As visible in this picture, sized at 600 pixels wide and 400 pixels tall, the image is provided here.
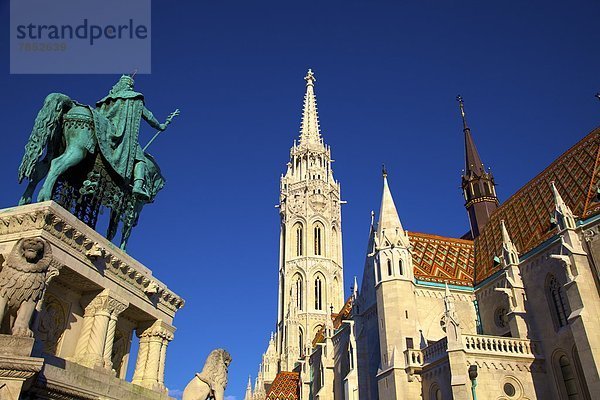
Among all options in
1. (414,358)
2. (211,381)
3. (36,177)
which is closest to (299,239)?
(414,358)

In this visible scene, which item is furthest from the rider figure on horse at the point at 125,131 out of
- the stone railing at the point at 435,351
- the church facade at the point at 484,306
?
the stone railing at the point at 435,351

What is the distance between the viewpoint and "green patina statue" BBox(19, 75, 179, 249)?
966 centimetres

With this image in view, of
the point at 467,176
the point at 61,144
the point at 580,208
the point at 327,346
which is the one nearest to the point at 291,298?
the point at 327,346

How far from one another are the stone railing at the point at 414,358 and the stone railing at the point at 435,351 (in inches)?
10.8

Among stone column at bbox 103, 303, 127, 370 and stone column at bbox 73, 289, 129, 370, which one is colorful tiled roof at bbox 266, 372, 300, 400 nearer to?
stone column at bbox 103, 303, 127, 370

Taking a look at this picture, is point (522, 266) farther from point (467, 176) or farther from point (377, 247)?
point (467, 176)

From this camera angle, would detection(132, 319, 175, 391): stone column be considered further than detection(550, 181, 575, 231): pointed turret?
No

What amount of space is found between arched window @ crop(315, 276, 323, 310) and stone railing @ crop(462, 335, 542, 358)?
3450 centimetres

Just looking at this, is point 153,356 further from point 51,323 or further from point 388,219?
point 388,219

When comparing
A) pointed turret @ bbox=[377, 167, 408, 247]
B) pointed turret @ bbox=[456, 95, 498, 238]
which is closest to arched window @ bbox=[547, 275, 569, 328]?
pointed turret @ bbox=[377, 167, 408, 247]

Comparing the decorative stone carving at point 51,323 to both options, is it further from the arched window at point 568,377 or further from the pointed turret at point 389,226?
the pointed turret at point 389,226

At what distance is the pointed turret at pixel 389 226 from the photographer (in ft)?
91.5

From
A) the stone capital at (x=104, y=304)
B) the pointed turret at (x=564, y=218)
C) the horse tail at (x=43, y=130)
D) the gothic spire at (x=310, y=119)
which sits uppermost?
the gothic spire at (x=310, y=119)

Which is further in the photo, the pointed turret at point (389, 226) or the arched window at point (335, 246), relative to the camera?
the arched window at point (335, 246)
